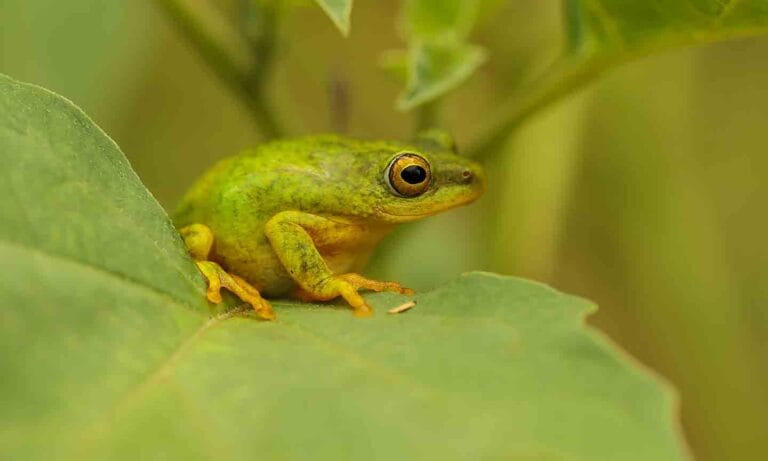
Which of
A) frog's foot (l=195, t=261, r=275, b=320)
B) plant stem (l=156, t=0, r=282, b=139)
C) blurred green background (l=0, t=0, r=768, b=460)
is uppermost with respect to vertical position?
plant stem (l=156, t=0, r=282, b=139)

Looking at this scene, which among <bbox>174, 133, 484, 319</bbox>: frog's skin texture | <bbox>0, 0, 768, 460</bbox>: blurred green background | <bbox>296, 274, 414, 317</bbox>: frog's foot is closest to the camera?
<bbox>296, 274, 414, 317</bbox>: frog's foot

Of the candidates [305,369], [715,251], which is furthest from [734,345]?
[305,369]

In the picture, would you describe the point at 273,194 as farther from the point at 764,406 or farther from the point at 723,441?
the point at 764,406

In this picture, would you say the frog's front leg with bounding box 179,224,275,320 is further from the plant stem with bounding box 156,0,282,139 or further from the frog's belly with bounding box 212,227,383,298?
the plant stem with bounding box 156,0,282,139

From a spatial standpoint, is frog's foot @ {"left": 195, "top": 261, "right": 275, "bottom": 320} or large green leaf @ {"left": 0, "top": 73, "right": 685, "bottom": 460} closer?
large green leaf @ {"left": 0, "top": 73, "right": 685, "bottom": 460}

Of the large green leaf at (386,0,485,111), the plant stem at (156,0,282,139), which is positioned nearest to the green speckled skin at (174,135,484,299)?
the large green leaf at (386,0,485,111)

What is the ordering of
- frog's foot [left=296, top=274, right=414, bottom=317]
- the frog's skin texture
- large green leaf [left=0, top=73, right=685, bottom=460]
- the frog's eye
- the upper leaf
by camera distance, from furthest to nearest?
the frog's eye, the frog's skin texture, frog's foot [left=296, top=274, right=414, bottom=317], the upper leaf, large green leaf [left=0, top=73, right=685, bottom=460]

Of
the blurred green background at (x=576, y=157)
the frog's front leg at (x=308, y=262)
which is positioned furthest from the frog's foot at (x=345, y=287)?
the blurred green background at (x=576, y=157)

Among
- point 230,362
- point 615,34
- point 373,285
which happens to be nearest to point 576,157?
point 615,34
